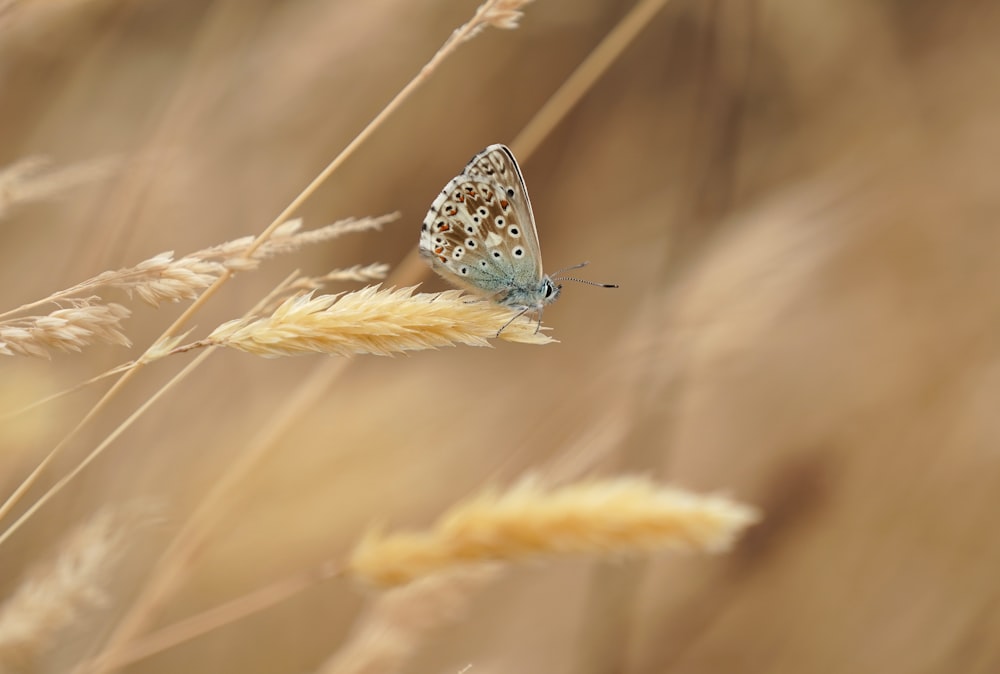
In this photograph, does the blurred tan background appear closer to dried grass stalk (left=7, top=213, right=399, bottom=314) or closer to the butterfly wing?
the butterfly wing

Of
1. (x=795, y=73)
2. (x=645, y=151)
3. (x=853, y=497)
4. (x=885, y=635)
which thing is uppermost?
(x=795, y=73)

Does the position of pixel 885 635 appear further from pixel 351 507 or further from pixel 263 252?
pixel 263 252

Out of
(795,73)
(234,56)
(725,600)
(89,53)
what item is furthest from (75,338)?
(795,73)

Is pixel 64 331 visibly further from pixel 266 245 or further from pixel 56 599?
pixel 56 599

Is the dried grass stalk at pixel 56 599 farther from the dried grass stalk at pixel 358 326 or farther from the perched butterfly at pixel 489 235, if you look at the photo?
the perched butterfly at pixel 489 235

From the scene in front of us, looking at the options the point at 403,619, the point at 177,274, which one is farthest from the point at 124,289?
the point at 403,619

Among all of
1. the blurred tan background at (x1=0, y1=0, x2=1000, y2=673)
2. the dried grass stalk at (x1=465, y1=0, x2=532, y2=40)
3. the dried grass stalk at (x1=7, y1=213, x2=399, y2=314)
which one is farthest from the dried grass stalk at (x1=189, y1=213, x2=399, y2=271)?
the blurred tan background at (x1=0, y1=0, x2=1000, y2=673)
